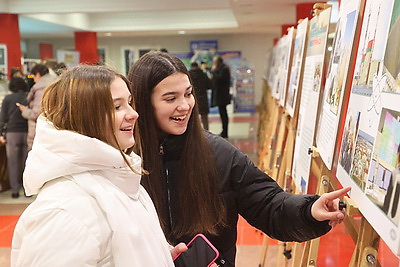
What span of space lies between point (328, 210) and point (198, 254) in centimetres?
47

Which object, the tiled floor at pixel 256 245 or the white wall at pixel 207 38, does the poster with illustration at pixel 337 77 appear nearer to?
the tiled floor at pixel 256 245

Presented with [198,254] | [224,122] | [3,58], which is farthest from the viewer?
[224,122]

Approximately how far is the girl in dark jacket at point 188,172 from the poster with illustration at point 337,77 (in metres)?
0.25

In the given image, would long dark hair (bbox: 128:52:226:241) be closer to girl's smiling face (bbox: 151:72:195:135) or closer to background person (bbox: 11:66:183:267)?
girl's smiling face (bbox: 151:72:195:135)

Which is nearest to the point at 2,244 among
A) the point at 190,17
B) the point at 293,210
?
the point at 293,210

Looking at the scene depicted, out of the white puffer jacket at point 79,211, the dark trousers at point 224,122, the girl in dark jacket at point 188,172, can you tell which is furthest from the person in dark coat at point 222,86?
the white puffer jacket at point 79,211

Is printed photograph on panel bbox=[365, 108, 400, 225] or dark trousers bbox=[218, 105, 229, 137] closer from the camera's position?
printed photograph on panel bbox=[365, 108, 400, 225]

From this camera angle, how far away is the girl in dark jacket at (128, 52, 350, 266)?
165cm

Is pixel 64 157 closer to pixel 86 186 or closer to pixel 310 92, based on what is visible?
pixel 86 186

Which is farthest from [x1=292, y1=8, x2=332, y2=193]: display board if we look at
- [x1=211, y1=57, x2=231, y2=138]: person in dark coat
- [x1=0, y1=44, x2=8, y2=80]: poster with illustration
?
[x1=0, y1=44, x2=8, y2=80]: poster with illustration

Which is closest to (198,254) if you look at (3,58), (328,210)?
(328,210)

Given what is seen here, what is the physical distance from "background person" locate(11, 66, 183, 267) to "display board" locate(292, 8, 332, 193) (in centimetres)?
115

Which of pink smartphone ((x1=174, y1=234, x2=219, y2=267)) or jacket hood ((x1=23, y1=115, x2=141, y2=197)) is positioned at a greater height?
A: jacket hood ((x1=23, y1=115, x2=141, y2=197))

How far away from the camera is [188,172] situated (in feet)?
5.58
